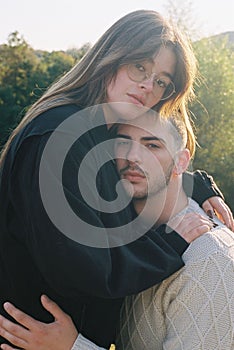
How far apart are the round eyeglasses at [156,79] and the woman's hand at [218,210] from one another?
70 centimetres

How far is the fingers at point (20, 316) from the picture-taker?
246 centimetres

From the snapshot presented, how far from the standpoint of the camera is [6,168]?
2.44m

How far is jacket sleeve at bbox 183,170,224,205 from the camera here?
322 cm

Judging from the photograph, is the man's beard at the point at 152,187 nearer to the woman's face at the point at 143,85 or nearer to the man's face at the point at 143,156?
the man's face at the point at 143,156

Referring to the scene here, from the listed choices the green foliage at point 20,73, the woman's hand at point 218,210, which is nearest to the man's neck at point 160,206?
the woman's hand at point 218,210

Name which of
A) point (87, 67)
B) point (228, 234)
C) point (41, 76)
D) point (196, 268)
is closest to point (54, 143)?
point (87, 67)

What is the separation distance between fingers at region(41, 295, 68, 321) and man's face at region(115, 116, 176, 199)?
0.60 metres

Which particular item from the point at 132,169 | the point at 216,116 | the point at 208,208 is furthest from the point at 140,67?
the point at 216,116

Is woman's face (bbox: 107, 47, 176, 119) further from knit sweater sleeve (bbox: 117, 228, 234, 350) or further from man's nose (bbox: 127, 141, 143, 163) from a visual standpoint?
knit sweater sleeve (bbox: 117, 228, 234, 350)

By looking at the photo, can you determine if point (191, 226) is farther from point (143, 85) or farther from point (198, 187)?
point (198, 187)

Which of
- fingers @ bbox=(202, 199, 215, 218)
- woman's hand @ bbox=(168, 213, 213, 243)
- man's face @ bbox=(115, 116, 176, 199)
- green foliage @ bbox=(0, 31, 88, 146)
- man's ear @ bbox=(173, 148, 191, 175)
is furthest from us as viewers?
green foliage @ bbox=(0, 31, 88, 146)

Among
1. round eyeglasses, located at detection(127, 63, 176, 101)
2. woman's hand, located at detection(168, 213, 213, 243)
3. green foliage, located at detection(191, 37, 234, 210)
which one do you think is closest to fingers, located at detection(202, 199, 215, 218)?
woman's hand, located at detection(168, 213, 213, 243)

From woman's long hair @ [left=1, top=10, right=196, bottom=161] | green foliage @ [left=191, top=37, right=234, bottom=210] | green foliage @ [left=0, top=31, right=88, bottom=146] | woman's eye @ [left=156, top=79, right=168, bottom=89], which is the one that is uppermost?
woman's long hair @ [left=1, top=10, right=196, bottom=161]

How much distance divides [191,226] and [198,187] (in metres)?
0.79
